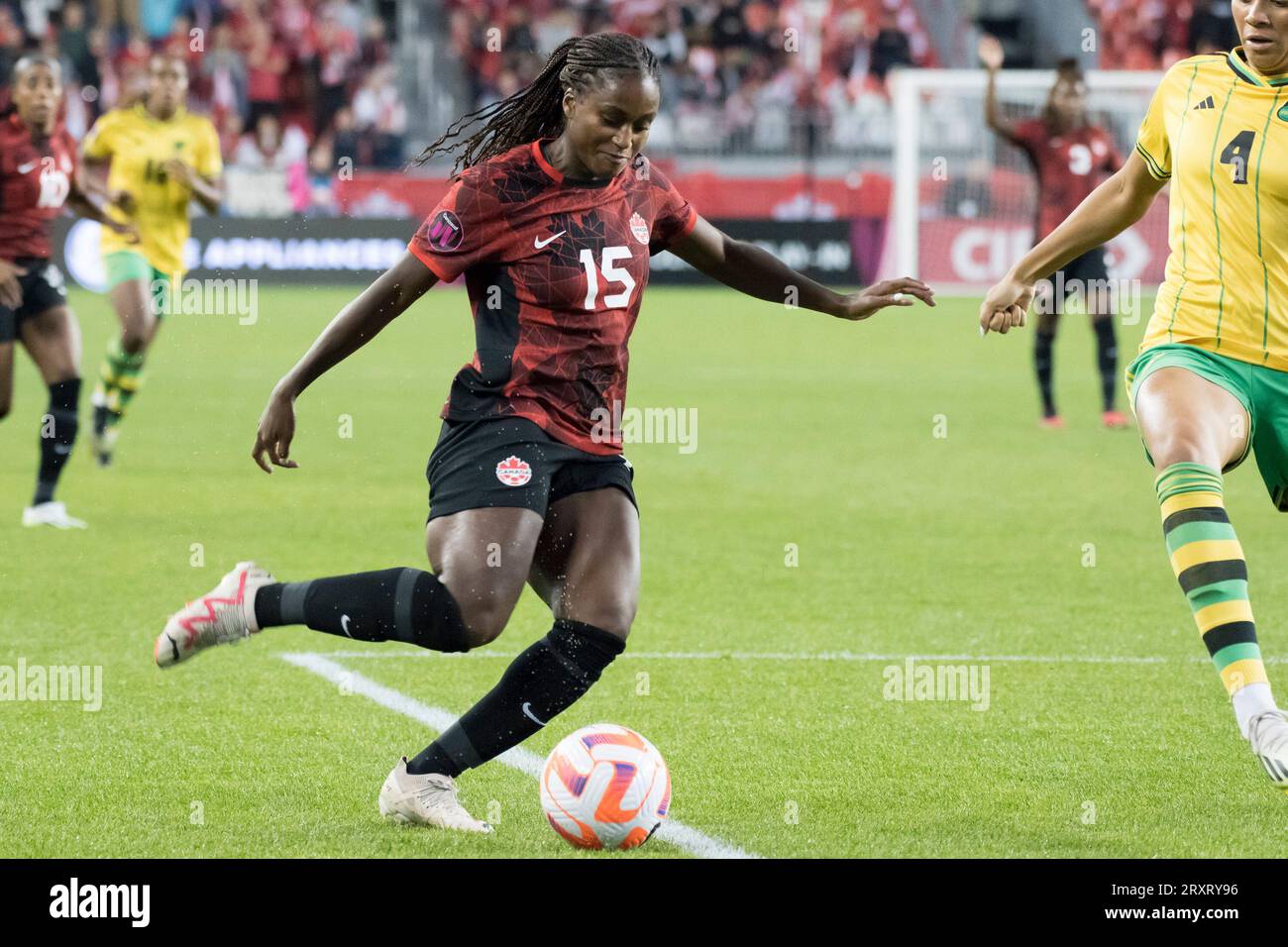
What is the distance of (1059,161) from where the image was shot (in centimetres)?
1456

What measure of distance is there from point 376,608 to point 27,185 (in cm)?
649

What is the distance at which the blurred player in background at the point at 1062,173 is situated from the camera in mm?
13789

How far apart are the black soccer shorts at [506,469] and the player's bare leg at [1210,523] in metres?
1.37

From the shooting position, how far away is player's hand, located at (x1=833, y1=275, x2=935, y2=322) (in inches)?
206

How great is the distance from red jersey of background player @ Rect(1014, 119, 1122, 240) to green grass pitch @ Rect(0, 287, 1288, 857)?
1621 mm

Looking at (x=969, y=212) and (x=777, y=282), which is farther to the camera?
(x=969, y=212)

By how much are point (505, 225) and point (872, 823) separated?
5.68 ft

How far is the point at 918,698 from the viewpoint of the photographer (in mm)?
6277

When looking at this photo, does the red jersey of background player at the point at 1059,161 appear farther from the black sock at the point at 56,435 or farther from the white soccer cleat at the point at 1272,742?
the white soccer cleat at the point at 1272,742

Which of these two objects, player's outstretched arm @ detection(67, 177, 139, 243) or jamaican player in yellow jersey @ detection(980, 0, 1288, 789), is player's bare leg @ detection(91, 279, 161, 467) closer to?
player's outstretched arm @ detection(67, 177, 139, 243)

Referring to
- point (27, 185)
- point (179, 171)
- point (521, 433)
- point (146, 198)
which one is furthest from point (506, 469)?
point (146, 198)

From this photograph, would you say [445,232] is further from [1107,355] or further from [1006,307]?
[1107,355]

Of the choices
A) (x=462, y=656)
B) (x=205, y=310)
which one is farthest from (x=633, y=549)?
(x=205, y=310)

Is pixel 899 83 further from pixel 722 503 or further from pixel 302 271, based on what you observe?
pixel 722 503
